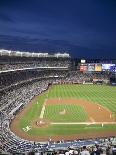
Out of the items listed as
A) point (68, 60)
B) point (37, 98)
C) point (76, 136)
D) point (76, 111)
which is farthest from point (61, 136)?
point (68, 60)

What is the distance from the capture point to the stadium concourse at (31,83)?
31969mm

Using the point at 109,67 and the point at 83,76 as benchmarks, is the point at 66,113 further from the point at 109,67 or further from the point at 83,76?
the point at 83,76

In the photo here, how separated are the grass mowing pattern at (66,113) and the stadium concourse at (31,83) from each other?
5768 mm

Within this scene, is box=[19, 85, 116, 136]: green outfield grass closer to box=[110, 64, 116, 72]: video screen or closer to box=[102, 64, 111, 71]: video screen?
box=[110, 64, 116, 72]: video screen

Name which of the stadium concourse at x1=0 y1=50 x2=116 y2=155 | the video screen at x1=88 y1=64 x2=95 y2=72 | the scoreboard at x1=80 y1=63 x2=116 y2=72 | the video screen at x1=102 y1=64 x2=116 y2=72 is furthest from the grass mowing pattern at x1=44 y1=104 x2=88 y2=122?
the video screen at x1=88 y1=64 x2=95 y2=72

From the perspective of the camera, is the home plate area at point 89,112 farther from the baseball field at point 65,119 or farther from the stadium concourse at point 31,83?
the stadium concourse at point 31,83

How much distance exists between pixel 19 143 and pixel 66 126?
48.0 feet

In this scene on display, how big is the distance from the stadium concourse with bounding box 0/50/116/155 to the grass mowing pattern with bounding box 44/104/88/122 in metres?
5.77

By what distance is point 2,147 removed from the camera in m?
33.8

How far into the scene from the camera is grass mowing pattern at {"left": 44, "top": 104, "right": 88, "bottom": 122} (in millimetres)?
53594

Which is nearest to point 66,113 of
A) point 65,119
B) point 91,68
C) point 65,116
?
point 65,116

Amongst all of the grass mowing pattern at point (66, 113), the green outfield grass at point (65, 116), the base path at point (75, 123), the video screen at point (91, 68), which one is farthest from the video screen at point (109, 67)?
the grass mowing pattern at point (66, 113)

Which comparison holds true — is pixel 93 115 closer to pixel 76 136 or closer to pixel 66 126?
pixel 66 126

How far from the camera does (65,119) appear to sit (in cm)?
5362
